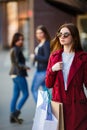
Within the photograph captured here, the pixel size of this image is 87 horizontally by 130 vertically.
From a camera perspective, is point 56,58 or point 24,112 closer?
point 56,58

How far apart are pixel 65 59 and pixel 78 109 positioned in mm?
537

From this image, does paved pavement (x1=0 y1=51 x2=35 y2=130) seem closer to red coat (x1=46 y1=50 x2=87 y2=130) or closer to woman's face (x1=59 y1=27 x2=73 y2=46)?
red coat (x1=46 y1=50 x2=87 y2=130)

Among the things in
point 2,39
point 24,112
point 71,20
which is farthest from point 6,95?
point 2,39

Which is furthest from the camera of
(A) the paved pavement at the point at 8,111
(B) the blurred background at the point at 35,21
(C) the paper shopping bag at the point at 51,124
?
(B) the blurred background at the point at 35,21

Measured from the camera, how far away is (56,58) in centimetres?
482

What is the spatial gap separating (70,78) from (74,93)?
159 mm

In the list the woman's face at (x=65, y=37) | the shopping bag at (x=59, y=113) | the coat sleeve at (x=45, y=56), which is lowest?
the shopping bag at (x=59, y=113)

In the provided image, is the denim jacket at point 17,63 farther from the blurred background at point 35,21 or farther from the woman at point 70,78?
the woman at point 70,78

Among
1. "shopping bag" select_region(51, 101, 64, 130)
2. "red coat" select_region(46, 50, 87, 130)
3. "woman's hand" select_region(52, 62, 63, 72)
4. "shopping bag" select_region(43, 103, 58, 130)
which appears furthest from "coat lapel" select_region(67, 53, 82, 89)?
"shopping bag" select_region(43, 103, 58, 130)

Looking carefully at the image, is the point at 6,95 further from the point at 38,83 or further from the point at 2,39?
the point at 2,39

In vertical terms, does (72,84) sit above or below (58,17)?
below

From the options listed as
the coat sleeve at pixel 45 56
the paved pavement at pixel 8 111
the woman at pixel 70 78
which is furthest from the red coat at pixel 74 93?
the coat sleeve at pixel 45 56

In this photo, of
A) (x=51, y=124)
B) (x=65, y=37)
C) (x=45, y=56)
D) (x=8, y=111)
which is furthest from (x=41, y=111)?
(x=8, y=111)

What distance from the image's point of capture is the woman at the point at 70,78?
15.4 ft
